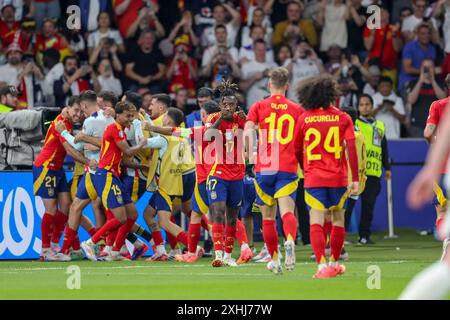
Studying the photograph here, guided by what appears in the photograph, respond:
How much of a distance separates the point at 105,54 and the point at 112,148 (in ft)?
24.1

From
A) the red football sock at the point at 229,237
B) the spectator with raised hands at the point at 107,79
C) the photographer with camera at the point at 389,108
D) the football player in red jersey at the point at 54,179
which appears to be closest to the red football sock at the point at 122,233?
the football player in red jersey at the point at 54,179

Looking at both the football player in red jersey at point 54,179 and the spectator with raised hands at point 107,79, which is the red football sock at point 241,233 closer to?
the football player in red jersey at point 54,179

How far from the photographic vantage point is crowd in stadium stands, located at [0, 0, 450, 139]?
23.6m

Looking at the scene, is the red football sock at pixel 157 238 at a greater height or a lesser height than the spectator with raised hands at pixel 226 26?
lesser

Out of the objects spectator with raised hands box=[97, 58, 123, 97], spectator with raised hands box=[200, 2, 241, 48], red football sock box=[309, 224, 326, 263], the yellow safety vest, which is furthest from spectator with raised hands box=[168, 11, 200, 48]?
red football sock box=[309, 224, 326, 263]

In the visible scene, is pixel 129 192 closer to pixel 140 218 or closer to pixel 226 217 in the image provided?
pixel 140 218

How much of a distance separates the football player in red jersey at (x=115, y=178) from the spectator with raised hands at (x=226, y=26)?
25.5 ft

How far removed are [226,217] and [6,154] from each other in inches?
176

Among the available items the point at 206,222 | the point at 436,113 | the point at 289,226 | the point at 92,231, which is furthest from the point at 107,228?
the point at 436,113

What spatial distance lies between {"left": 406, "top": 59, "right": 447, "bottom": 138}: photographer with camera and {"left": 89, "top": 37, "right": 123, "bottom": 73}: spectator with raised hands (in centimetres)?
589

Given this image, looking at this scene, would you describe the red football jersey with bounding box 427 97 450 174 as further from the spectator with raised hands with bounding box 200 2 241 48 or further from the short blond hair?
the spectator with raised hands with bounding box 200 2 241 48

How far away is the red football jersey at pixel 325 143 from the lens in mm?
13086

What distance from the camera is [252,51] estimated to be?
24391 mm

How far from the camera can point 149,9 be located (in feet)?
81.8
